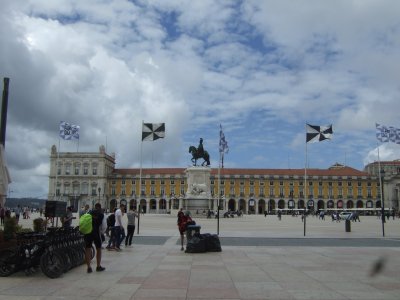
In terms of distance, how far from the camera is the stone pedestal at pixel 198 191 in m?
62.9

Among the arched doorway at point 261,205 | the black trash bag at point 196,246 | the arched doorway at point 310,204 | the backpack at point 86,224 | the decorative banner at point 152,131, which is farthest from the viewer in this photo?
the arched doorway at point 261,205

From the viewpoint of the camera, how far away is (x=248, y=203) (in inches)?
5261

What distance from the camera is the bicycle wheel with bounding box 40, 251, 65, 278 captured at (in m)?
9.92

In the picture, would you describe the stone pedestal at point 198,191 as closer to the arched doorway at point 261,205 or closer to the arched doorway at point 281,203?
the arched doorway at point 261,205

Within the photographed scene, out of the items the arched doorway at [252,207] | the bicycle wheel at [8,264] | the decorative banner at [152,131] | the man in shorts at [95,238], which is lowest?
the bicycle wheel at [8,264]

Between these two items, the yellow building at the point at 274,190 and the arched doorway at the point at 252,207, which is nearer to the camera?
the arched doorway at the point at 252,207

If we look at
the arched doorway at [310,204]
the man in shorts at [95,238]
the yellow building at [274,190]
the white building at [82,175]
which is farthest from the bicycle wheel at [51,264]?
the white building at [82,175]

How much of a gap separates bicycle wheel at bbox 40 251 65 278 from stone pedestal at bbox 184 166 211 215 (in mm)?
52172

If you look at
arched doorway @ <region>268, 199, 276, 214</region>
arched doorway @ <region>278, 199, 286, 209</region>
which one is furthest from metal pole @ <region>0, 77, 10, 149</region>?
arched doorway @ <region>278, 199, 286, 209</region>

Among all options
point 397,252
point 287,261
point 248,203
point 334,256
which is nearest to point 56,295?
point 287,261

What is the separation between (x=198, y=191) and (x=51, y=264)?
53415 millimetres

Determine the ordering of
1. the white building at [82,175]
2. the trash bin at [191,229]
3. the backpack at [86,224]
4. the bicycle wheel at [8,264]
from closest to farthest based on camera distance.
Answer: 1. the bicycle wheel at [8,264]
2. the backpack at [86,224]
3. the trash bin at [191,229]
4. the white building at [82,175]

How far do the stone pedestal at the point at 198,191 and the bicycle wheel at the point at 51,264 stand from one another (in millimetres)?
52172

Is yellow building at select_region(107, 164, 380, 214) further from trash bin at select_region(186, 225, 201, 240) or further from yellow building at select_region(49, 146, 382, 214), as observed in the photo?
trash bin at select_region(186, 225, 201, 240)
